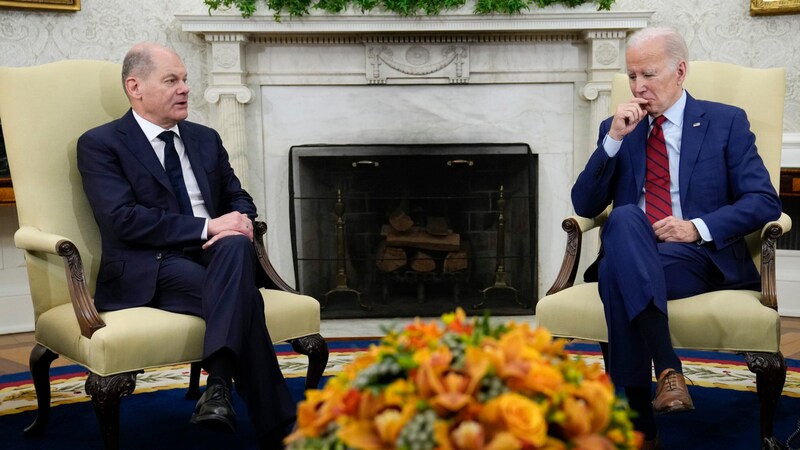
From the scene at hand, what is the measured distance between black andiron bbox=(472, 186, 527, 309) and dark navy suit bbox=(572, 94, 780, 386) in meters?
1.64

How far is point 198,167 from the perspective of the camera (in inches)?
101

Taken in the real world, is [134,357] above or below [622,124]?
below

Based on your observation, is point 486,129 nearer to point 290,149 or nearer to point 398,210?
point 398,210

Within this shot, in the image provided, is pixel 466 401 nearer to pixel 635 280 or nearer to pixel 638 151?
pixel 635 280

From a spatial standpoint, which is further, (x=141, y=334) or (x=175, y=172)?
(x=175, y=172)

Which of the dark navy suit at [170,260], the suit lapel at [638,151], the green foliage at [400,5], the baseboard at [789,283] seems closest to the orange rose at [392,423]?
the dark navy suit at [170,260]

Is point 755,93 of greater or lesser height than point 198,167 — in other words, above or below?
above

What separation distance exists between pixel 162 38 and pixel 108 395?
102 inches

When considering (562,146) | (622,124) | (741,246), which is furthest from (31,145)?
(562,146)

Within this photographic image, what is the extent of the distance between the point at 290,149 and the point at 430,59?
2.86ft

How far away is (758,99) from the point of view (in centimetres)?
265

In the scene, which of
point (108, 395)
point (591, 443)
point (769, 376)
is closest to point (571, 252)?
point (769, 376)

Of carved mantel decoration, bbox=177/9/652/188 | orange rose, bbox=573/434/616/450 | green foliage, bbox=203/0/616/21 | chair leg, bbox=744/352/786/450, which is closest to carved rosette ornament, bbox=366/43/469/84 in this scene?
carved mantel decoration, bbox=177/9/652/188

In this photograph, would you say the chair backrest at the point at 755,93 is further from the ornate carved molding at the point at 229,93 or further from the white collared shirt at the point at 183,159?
the ornate carved molding at the point at 229,93
